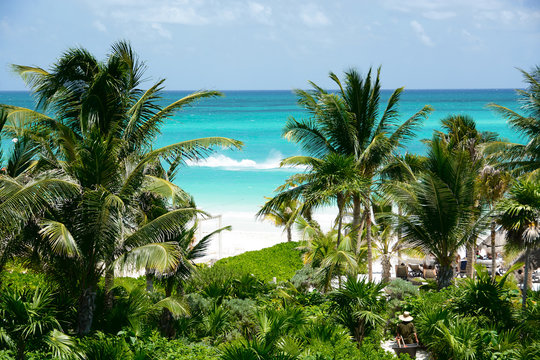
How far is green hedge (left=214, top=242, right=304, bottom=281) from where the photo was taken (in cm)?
1454

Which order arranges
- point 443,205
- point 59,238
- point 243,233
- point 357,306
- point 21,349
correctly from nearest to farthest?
1. point 21,349
2. point 59,238
3. point 357,306
4. point 443,205
5. point 243,233

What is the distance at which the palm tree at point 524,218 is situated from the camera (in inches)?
357

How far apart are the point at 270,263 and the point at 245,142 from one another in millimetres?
46846

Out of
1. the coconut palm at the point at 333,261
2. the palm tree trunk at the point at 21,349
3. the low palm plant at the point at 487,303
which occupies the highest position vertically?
the coconut palm at the point at 333,261

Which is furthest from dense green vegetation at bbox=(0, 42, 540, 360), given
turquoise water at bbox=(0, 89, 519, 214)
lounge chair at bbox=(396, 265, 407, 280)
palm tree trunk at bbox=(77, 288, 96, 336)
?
turquoise water at bbox=(0, 89, 519, 214)

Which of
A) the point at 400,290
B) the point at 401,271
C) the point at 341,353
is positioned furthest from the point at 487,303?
the point at 401,271

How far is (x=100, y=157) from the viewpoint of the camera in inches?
353

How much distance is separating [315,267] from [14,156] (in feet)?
24.2

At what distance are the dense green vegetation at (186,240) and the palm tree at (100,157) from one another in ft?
0.09

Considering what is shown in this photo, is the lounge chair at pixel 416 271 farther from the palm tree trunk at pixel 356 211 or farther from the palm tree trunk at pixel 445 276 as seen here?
the palm tree trunk at pixel 445 276

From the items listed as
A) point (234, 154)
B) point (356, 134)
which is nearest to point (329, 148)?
point (356, 134)

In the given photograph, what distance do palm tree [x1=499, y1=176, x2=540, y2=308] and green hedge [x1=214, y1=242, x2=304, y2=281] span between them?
260 inches

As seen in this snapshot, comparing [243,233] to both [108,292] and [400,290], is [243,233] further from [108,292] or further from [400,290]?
[108,292]

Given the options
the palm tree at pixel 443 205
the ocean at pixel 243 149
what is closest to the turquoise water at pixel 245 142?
the ocean at pixel 243 149
